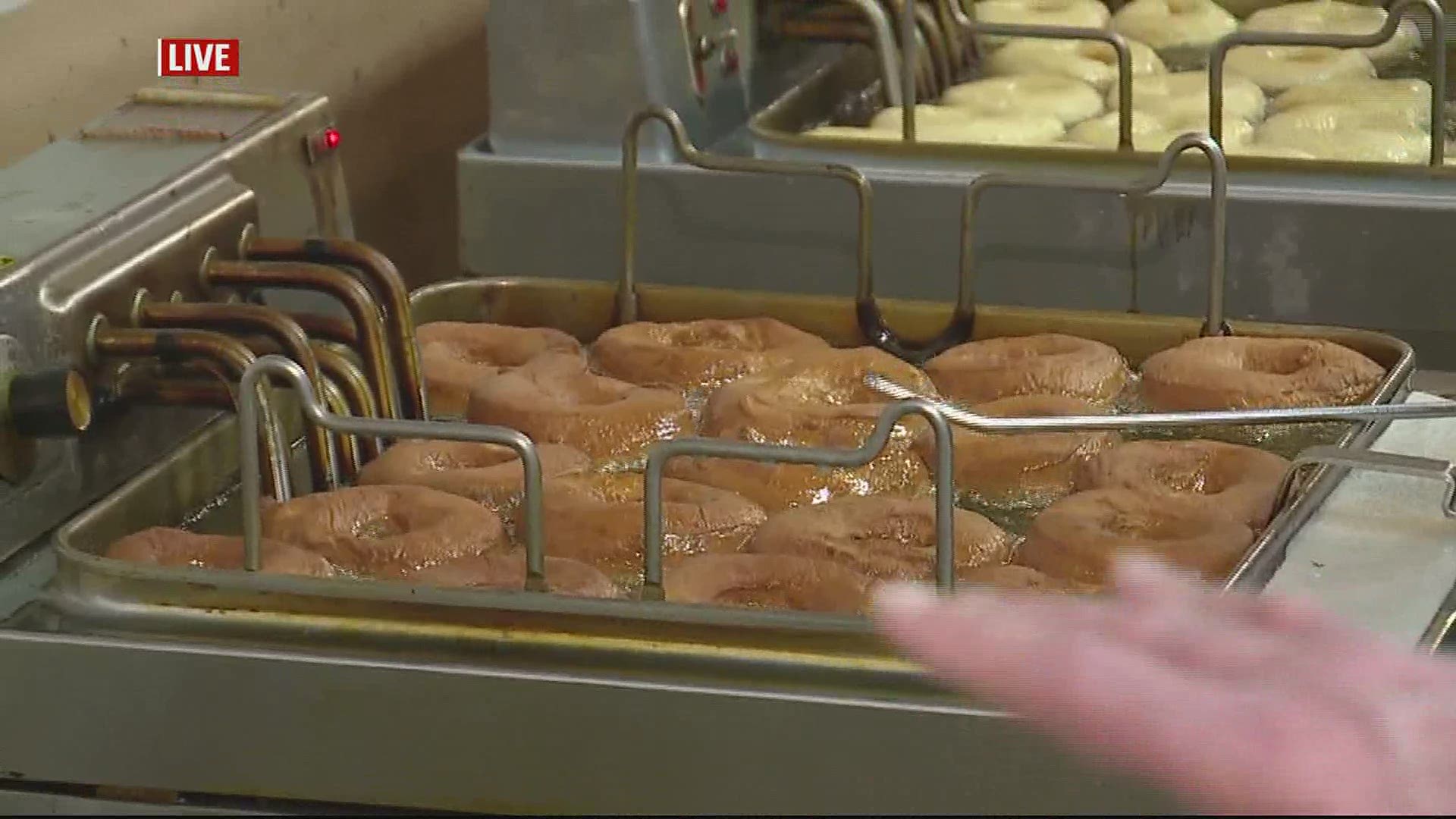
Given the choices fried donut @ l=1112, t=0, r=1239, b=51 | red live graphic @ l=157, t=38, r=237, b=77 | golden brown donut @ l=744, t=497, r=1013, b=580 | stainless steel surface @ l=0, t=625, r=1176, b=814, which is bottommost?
stainless steel surface @ l=0, t=625, r=1176, b=814

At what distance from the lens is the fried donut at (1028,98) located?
2.75 meters

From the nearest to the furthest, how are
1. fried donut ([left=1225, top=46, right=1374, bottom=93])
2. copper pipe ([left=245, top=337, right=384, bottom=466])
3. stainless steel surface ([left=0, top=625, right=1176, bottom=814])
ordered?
stainless steel surface ([left=0, top=625, right=1176, bottom=814]) → copper pipe ([left=245, top=337, right=384, bottom=466]) → fried donut ([left=1225, top=46, right=1374, bottom=93])

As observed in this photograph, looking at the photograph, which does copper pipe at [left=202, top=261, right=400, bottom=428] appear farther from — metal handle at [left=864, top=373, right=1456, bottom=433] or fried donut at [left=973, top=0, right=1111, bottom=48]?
fried donut at [left=973, top=0, right=1111, bottom=48]

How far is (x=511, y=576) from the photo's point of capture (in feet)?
5.13

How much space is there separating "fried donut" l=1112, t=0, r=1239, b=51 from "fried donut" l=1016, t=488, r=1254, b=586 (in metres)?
1.62

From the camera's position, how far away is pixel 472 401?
6.39ft

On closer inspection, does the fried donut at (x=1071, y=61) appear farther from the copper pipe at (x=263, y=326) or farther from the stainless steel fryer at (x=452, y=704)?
the stainless steel fryer at (x=452, y=704)

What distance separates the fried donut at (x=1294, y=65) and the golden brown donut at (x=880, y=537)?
56.9 inches

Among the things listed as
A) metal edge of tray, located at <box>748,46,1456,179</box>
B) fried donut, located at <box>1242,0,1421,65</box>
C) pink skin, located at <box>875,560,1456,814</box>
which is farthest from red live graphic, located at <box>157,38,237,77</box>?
pink skin, located at <box>875,560,1456,814</box>

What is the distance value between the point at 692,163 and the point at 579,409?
1.09 feet

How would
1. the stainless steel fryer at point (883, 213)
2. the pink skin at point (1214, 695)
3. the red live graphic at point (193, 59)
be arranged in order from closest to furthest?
the pink skin at point (1214, 695)
the stainless steel fryer at point (883, 213)
the red live graphic at point (193, 59)

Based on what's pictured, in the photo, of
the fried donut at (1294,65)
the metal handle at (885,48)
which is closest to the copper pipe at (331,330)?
the metal handle at (885,48)

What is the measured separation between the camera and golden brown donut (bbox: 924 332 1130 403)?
76.6 inches

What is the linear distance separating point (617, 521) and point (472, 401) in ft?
1.09
